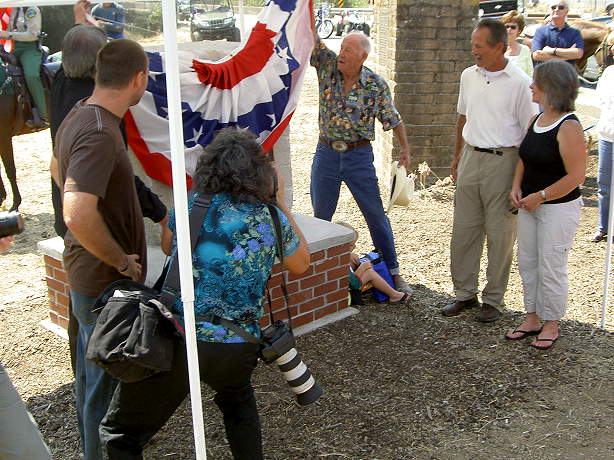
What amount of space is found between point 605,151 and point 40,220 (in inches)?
215

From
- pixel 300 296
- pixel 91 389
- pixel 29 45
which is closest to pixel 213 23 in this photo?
pixel 29 45

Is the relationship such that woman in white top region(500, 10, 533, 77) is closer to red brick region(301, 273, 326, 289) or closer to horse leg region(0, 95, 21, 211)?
red brick region(301, 273, 326, 289)

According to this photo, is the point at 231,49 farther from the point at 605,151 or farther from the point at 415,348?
the point at 605,151

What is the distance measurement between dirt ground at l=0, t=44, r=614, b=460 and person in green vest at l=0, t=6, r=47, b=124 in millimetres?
2473

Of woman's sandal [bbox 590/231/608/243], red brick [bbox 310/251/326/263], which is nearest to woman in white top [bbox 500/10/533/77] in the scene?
woman's sandal [bbox 590/231/608/243]

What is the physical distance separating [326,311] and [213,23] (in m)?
15.2

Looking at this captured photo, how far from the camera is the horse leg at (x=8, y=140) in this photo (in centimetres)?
728

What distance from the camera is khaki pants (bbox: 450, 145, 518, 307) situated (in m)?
4.66

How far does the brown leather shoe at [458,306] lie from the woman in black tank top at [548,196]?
46 centimetres

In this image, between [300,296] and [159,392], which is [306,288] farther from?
[159,392]

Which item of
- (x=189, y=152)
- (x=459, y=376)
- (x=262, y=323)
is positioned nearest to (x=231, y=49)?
(x=189, y=152)

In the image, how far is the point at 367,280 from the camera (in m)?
5.05

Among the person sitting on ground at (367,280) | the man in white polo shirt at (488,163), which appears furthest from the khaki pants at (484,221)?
the person sitting on ground at (367,280)

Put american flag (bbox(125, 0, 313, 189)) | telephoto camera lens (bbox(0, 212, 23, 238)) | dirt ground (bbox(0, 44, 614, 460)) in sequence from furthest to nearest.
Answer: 1. american flag (bbox(125, 0, 313, 189))
2. dirt ground (bbox(0, 44, 614, 460))
3. telephoto camera lens (bbox(0, 212, 23, 238))
